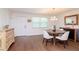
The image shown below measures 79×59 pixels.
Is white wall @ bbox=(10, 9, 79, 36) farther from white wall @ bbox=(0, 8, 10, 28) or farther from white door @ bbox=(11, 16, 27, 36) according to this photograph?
white wall @ bbox=(0, 8, 10, 28)

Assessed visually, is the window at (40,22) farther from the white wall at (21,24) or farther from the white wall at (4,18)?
the white wall at (4,18)

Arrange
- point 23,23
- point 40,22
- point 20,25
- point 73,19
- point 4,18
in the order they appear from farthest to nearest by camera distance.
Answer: point 73,19, point 40,22, point 23,23, point 20,25, point 4,18

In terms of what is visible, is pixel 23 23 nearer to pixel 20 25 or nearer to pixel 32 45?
pixel 20 25

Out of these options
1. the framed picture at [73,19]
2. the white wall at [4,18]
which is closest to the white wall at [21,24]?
the white wall at [4,18]

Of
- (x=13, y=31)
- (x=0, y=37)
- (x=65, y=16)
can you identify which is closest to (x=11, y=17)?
(x=13, y=31)

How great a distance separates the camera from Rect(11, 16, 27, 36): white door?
2830 millimetres

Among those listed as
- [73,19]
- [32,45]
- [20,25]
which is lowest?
[32,45]

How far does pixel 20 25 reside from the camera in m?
2.97

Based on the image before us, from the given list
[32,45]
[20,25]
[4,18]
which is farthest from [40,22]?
[4,18]

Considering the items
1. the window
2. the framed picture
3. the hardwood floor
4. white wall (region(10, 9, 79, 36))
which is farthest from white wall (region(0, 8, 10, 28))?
the framed picture

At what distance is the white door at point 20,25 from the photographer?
2.83 meters
